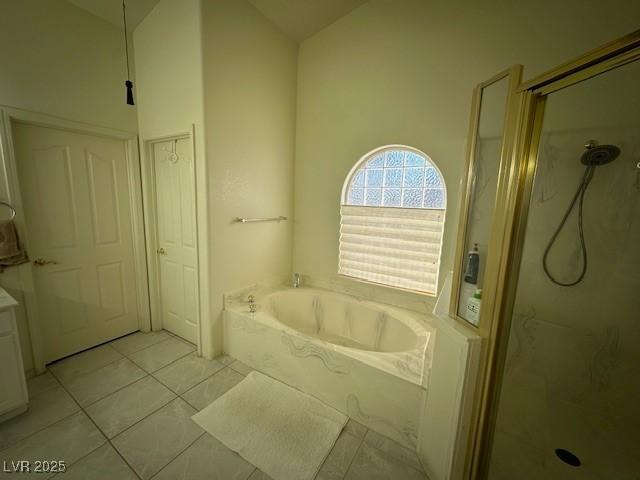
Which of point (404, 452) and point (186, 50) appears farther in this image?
point (186, 50)

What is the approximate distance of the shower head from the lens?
143 cm

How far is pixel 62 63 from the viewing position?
1917mm

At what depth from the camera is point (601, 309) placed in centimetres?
154

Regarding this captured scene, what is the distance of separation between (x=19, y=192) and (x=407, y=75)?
3.04 m

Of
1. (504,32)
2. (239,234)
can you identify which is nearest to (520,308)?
(504,32)

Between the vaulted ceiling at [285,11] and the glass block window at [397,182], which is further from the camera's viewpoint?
the glass block window at [397,182]

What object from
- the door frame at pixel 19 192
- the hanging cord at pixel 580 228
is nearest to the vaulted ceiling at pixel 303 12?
the door frame at pixel 19 192

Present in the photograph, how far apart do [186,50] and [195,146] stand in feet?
2.35

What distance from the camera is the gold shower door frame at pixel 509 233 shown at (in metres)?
1.01

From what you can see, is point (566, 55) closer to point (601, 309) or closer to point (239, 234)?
point (601, 309)

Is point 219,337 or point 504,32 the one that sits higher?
point 504,32

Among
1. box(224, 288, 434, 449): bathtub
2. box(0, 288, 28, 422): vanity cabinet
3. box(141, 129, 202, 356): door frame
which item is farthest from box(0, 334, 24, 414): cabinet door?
box(224, 288, 434, 449): bathtub

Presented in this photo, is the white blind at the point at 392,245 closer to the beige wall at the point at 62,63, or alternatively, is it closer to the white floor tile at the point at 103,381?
the white floor tile at the point at 103,381

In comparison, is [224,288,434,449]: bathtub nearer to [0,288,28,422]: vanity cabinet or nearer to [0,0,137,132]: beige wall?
[0,288,28,422]: vanity cabinet
